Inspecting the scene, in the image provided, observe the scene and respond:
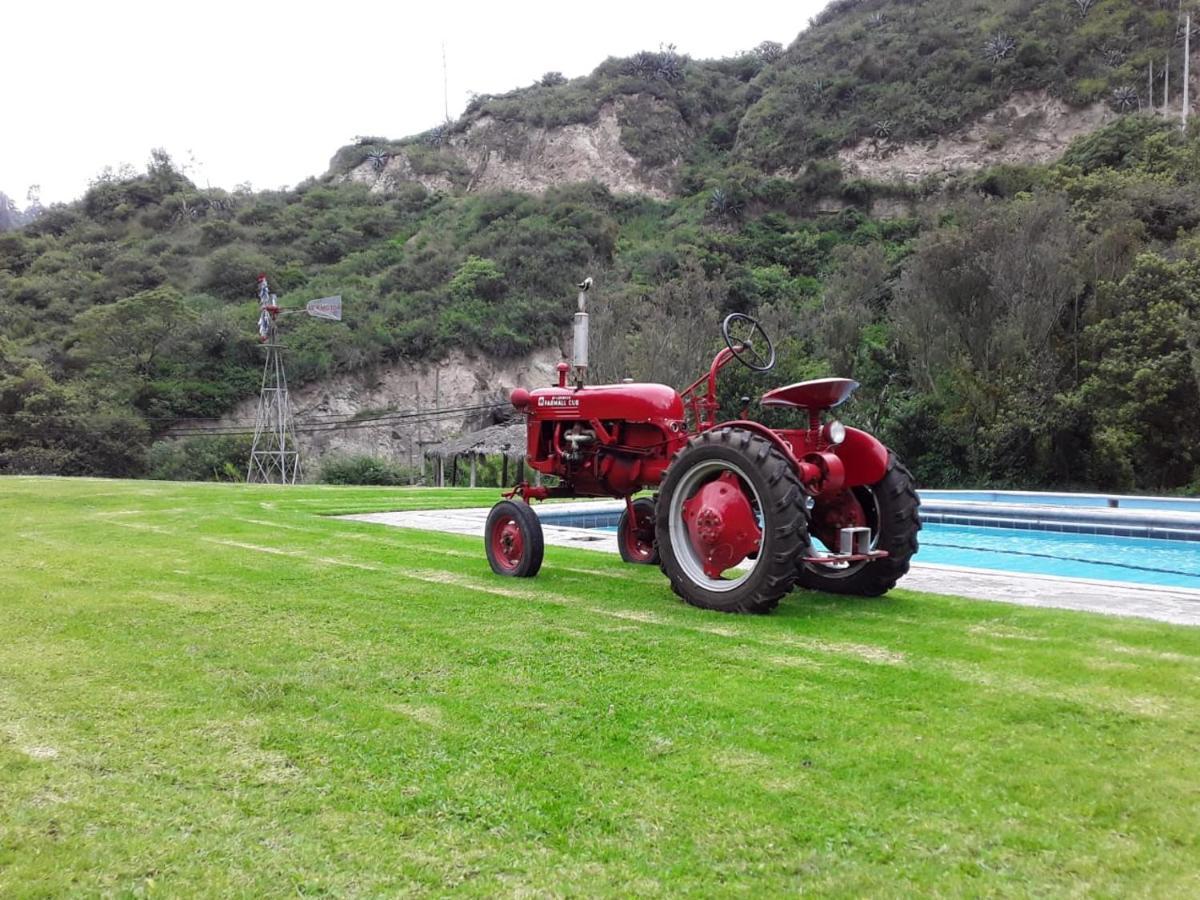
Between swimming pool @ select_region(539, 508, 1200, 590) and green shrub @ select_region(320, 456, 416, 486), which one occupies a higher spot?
green shrub @ select_region(320, 456, 416, 486)

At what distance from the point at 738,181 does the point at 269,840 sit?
51783mm

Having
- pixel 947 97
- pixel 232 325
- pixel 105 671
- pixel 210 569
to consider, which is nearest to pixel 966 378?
pixel 210 569

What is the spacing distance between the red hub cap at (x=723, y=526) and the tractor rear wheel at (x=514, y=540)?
57.7 inches

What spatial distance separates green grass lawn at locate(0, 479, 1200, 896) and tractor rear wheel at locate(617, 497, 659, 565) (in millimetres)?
2003

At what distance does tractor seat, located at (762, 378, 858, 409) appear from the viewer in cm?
486

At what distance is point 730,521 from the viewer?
15.7ft

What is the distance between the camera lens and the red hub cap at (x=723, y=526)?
4.78m

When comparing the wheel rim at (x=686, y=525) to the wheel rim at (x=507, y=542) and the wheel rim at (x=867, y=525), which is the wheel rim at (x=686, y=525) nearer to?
the wheel rim at (x=867, y=525)

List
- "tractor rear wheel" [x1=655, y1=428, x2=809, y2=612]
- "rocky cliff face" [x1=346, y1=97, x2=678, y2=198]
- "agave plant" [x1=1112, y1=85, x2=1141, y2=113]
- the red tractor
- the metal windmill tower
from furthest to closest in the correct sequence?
"rocky cliff face" [x1=346, y1=97, x2=678, y2=198], "agave plant" [x1=1112, y1=85, x2=1141, y2=113], the metal windmill tower, the red tractor, "tractor rear wheel" [x1=655, y1=428, x2=809, y2=612]

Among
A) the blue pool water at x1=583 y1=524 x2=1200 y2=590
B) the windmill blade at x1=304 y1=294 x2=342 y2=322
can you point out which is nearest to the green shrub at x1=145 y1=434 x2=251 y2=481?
the windmill blade at x1=304 y1=294 x2=342 y2=322

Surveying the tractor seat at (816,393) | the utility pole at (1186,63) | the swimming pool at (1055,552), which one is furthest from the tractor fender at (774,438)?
the utility pole at (1186,63)

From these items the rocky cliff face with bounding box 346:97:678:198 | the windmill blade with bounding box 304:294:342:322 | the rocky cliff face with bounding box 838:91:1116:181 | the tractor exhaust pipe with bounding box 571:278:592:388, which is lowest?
the tractor exhaust pipe with bounding box 571:278:592:388

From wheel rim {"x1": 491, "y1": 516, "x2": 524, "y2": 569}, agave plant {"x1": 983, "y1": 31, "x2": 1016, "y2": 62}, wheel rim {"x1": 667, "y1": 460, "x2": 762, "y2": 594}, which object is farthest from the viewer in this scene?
agave plant {"x1": 983, "y1": 31, "x2": 1016, "y2": 62}

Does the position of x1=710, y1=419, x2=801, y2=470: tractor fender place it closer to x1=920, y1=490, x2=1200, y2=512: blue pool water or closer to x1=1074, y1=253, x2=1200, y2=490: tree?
x1=920, y1=490, x2=1200, y2=512: blue pool water
